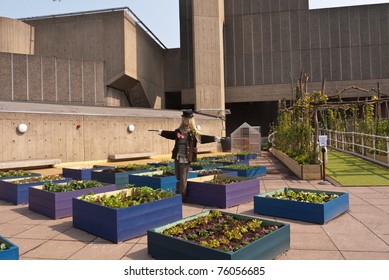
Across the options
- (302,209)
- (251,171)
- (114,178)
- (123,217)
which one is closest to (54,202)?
(123,217)

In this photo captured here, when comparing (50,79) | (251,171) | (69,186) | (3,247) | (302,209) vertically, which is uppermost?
(50,79)

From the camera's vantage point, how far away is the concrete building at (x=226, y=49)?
93.8ft

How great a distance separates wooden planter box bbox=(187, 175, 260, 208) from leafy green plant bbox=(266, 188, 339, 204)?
3.25ft

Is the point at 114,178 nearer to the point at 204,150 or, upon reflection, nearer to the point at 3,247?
the point at 3,247

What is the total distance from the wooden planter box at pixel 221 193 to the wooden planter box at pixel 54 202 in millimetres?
2354

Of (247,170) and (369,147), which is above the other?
(369,147)

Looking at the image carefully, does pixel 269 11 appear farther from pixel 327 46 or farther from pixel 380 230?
pixel 380 230

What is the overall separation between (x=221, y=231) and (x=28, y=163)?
39.0 feet

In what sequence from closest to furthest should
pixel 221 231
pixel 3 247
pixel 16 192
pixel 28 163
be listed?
1. pixel 3 247
2. pixel 221 231
3. pixel 16 192
4. pixel 28 163

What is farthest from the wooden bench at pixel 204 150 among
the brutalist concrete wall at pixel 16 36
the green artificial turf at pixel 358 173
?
the brutalist concrete wall at pixel 16 36

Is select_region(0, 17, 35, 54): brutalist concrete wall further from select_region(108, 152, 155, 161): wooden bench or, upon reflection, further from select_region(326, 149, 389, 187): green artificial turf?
select_region(326, 149, 389, 187): green artificial turf

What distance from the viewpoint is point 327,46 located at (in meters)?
34.7

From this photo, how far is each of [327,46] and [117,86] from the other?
2312cm

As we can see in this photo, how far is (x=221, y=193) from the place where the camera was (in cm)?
767
